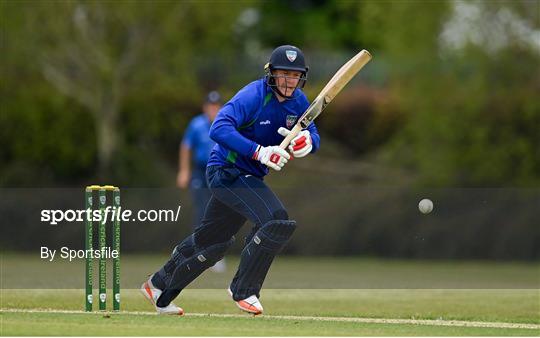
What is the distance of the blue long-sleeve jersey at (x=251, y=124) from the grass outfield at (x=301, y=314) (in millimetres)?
1085

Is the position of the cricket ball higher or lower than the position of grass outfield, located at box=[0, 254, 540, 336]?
higher

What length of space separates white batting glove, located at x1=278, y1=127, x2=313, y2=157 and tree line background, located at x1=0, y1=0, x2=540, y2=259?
9.48m

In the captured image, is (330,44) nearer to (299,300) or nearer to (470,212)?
(470,212)

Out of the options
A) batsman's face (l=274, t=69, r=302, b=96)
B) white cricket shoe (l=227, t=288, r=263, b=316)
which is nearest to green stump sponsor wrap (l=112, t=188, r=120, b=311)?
white cricket shoe (l=227, t=288, r=263, b=316)

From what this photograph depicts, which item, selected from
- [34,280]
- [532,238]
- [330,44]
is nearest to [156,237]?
[34,280]

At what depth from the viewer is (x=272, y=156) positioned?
9211 mm

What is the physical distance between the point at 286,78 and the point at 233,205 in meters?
0.93

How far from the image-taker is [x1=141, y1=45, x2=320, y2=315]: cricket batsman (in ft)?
30.4

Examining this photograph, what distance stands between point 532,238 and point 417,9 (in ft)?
16.8

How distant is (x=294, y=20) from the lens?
31.4 m

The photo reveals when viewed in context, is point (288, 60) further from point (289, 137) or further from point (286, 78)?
point (289, 137)

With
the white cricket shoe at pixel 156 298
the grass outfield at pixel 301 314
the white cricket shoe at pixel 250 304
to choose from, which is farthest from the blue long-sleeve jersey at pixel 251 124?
the grass outfield at pixel 301 314

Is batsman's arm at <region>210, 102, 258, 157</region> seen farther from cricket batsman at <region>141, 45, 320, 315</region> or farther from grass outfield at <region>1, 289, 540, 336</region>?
grass outfield at <region>1, 289, 540, 336</region>

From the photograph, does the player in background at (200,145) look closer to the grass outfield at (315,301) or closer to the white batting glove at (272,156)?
the grass outfield at (315,301)
